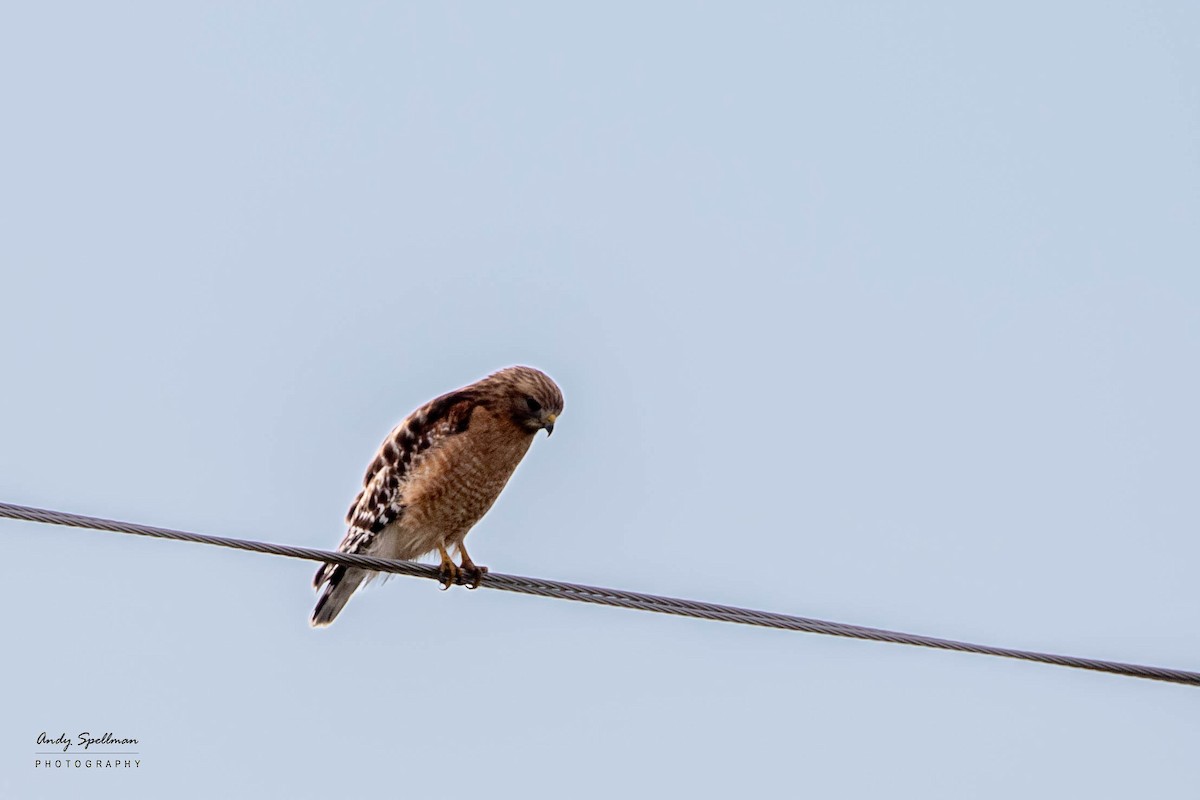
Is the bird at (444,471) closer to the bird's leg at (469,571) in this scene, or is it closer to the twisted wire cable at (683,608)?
the bird's leg at (469,571)

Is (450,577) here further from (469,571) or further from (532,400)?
(532,400)

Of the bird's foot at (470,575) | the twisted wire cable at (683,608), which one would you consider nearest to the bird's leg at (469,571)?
the bird's foot at (470,575)

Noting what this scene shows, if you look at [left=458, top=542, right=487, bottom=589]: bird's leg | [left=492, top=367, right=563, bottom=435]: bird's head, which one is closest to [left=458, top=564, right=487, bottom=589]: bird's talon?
[left=458, top=542, right=487, bottom=589]: bird's leg

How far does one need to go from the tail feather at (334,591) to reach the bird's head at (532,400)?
112 centimetres

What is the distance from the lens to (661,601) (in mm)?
4953

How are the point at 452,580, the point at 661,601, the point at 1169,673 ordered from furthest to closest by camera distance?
1. the point at 452,580
2. the point at 661,601
3. the point at 1169,673

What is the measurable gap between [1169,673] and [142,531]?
301 centimetres

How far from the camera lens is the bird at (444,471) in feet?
26.3

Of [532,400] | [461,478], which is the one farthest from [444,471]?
[532,400]

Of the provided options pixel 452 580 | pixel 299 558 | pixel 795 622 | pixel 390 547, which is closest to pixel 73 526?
pixel 299 558

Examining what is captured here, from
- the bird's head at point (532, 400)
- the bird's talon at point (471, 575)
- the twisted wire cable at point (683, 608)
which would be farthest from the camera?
the bird's head at point (532, 400)

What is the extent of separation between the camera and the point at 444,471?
8016 mm

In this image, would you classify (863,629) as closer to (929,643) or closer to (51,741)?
(929,643)

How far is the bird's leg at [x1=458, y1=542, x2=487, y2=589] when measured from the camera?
7453mm
